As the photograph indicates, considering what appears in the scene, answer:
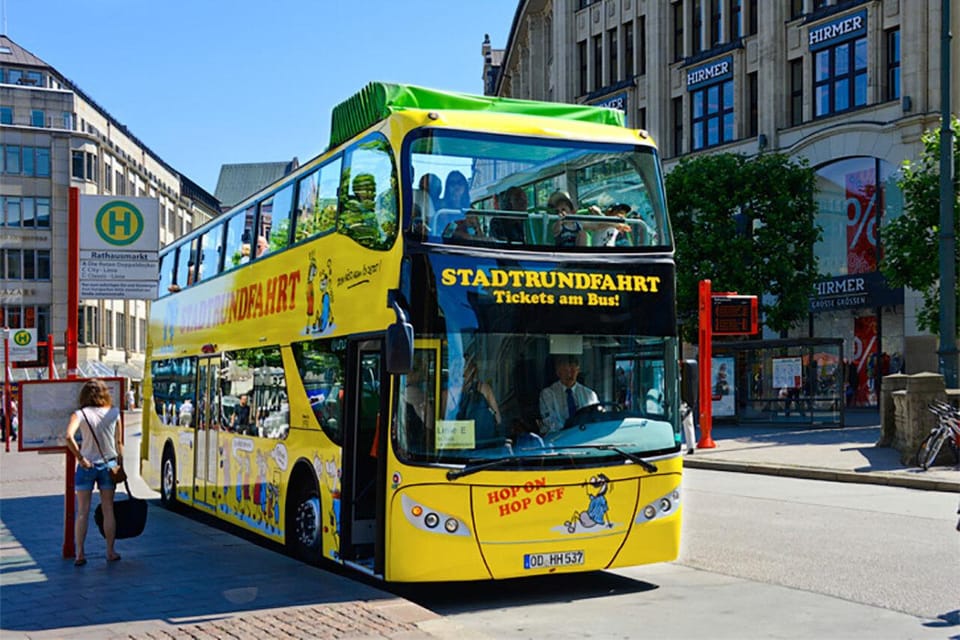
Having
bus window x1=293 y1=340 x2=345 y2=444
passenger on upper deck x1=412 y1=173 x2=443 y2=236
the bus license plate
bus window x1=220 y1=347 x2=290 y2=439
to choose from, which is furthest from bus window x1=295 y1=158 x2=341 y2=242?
the bus license plate

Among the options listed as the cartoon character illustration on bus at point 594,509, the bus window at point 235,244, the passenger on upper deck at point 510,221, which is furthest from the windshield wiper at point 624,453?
the bus window at point 235,244

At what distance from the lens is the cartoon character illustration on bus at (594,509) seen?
897 cm

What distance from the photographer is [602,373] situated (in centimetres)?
917

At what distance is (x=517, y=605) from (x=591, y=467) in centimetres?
119

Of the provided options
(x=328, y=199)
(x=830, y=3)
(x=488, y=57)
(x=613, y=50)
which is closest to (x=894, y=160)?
(x=830, y=3)

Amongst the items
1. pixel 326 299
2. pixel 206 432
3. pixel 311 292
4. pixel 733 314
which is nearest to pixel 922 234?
pixel 733 314

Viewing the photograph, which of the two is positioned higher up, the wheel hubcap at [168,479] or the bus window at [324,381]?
the bus window at [324,381]

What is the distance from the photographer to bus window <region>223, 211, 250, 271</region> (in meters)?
13.7

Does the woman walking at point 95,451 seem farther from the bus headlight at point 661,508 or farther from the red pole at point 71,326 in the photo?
the bus headlight at point 661,508

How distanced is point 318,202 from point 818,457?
14844mm

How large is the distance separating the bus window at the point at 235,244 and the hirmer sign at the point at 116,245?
38.0 inches

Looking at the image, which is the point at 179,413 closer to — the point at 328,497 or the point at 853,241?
the point at 328,497

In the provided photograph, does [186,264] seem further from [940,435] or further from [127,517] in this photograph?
[940,435]

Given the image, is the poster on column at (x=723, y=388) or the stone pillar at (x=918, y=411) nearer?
the stone pillar at (x=918, y=411)
